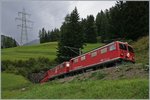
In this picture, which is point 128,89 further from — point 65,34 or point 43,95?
point 65,34

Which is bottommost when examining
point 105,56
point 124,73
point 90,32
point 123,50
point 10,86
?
point 10,86

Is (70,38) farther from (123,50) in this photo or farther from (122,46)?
(123,50)

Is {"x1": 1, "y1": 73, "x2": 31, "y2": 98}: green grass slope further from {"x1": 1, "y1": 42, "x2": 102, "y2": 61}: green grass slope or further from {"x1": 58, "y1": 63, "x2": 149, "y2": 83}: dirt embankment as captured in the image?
{"x1": 1, "y1": 42, "x2": 102, "y2": 61}: green grass slope

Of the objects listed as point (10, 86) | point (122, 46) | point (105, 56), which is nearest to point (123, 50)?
point (122, 46)

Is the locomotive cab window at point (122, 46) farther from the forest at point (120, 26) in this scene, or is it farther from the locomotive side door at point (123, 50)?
the forest at point (120, 26)

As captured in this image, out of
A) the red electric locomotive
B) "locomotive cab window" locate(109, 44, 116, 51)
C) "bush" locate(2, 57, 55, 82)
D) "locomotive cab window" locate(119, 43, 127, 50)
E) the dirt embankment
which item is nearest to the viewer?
the dirt embankment

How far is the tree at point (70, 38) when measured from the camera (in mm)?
58688

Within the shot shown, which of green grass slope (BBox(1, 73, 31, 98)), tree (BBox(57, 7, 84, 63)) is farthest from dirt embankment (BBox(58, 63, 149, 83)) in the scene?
tree (BBox(57, 7, 84, 63))

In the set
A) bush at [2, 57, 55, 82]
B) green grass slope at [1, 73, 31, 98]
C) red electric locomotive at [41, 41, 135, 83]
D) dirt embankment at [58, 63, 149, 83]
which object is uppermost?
red electric locomotive at [41, 41, 135, 83]

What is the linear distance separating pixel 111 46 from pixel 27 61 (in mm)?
39278

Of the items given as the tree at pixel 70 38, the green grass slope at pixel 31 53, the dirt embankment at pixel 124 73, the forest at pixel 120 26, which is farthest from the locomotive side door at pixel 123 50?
the green grass slope at pixel 31 53

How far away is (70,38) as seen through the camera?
62.3 metres

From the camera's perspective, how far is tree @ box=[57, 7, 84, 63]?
193 ft

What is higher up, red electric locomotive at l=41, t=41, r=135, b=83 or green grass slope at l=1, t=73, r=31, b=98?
red electric locomotive at l=41, t=41, r=135, b=83
